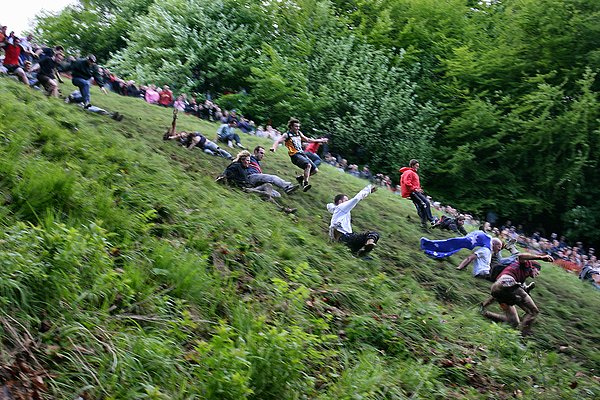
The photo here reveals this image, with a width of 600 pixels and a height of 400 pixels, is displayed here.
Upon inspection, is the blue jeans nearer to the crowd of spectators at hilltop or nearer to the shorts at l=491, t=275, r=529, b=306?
the crowd of spectators at hilltop

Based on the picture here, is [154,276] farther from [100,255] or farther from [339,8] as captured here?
[339,8]

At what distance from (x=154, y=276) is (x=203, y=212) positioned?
264 cm

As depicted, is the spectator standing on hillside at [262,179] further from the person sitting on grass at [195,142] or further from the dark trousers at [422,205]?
the dark trousers at [422,205]

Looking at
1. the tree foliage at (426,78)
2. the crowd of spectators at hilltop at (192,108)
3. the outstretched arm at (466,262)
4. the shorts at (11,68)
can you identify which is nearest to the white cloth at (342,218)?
the outstretched arm at (466,262)

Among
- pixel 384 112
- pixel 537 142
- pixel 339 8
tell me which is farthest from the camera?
pixel 339 8

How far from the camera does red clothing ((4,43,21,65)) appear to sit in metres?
15.6

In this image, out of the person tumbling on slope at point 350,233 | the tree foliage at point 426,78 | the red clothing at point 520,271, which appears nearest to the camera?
the red clothing at point 520,271

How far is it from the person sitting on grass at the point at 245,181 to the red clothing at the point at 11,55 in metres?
6.84

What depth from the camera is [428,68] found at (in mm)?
33844

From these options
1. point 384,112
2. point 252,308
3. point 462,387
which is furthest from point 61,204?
point 384,112

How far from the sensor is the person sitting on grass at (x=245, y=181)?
12.8 metres

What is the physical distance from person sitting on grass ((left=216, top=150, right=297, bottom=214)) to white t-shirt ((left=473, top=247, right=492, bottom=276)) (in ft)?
13.9

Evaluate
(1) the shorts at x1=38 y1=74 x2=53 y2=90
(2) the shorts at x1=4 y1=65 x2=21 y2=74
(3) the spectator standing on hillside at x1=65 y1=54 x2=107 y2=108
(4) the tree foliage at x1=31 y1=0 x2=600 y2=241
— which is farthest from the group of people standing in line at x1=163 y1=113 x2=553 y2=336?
(4) the tree foliage at x1=31 y1=0 x2=600 y2=241

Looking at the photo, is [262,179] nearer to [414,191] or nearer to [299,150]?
[299,150]
